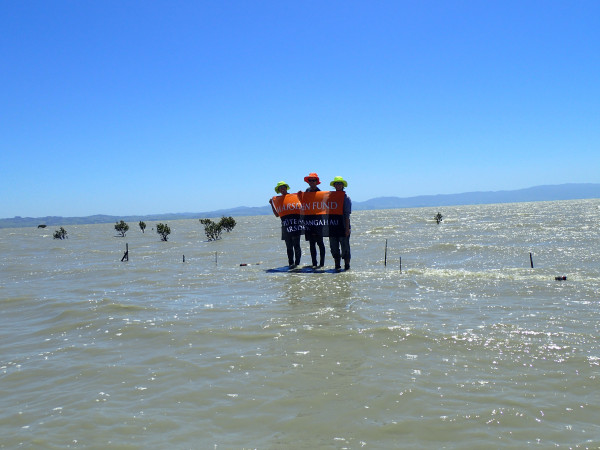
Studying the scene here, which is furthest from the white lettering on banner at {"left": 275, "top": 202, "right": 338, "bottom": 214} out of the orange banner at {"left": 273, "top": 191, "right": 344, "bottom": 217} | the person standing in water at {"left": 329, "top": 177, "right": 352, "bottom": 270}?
the person standing in water at {"left": 329, "top": 177, "right": 352, "bottom": 270}

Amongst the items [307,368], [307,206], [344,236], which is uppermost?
[307,206]

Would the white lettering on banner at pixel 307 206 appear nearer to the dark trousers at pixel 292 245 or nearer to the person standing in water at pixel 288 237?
the person standing in water at pixel 288 237

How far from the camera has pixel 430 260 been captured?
51.2 feet

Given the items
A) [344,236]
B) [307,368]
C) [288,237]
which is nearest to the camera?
[307,368]

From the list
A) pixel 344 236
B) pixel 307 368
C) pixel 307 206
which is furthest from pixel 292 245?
pixel 307 368

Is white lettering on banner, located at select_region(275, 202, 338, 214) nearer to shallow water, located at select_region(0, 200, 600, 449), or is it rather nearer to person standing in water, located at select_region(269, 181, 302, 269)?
person standing in water, located at select_region(269, 181, 302, 269)

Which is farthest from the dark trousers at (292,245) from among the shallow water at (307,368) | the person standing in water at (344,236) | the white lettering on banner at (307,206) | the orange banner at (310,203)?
the shallow water at (307,368)

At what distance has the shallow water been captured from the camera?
11.0 ft

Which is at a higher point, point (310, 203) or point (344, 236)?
point (310, 203)

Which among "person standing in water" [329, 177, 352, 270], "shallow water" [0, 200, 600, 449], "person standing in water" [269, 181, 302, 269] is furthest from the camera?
"person standing in water" [269, 181, 302, 269]

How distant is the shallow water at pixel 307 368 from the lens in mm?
3359

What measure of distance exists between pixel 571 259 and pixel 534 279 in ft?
17.7

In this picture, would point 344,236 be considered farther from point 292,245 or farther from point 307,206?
point 292,245

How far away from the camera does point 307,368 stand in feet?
15.2
